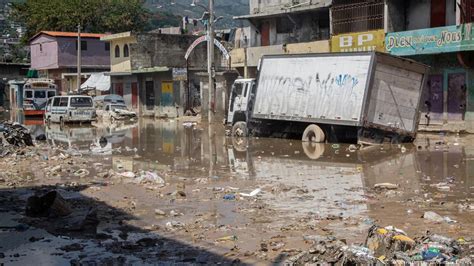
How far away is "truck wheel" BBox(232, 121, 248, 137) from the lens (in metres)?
23.6

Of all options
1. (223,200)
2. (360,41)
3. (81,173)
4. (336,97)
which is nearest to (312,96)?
(336,97)

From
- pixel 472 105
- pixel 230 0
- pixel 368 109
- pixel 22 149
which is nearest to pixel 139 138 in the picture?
pixel 22 149

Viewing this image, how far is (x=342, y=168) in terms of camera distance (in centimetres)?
1454

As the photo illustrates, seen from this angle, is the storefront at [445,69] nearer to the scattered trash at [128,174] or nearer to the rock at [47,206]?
the scattered trash at [128,174]

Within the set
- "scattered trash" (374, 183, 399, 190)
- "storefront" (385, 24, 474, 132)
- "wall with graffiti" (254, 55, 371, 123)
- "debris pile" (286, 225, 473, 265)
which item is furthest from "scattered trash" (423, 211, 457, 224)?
"storefront" (385, 24, 474, 132)

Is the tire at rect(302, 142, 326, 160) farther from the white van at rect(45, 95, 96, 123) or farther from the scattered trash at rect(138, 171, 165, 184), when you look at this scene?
the white van at rect(45, 95, 96, 123)

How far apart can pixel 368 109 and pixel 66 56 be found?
45.8 metres

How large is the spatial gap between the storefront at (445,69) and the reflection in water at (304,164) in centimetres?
302

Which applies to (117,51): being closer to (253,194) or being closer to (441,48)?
(441,48)

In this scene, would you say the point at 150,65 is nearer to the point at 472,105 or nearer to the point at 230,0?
the point at 472,105

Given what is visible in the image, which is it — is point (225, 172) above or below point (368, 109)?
below

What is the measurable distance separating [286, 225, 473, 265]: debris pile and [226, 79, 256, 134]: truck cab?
16713 mm

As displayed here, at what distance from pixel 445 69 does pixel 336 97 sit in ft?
27.5

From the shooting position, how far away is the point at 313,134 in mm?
20812
